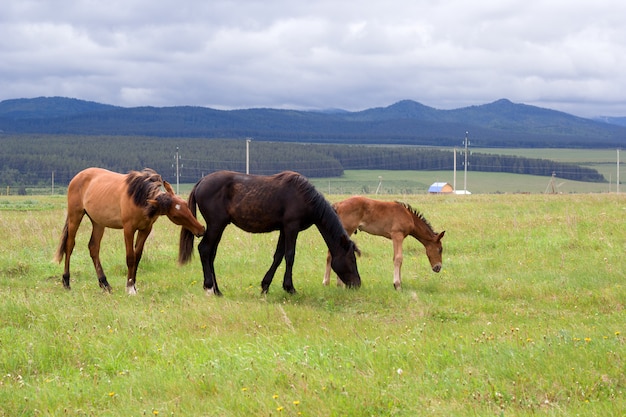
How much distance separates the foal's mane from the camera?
11.6 m

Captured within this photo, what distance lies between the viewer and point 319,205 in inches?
455

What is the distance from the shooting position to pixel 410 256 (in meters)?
15.5

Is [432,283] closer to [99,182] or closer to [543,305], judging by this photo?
[543,305]

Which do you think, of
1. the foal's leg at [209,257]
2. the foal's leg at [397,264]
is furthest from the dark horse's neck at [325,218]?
the foal's leg at [209,257]

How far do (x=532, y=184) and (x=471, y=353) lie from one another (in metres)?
96.4

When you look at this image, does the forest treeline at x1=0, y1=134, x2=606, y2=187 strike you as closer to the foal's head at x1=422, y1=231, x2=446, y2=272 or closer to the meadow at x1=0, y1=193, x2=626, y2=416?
the meadow at x1=0, y1=193, x2=626, y2=416

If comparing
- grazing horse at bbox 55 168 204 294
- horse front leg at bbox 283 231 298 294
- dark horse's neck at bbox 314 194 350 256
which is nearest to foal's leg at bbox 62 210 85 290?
grazing horse at bbox 55 168 204 294

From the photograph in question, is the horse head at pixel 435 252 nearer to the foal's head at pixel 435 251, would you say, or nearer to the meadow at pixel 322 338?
the foal's head at pixel 435 251

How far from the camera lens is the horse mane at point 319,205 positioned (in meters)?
11.6

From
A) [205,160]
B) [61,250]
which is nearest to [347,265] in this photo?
[61,250]

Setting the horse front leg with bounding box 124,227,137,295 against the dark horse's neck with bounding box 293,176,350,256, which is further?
the horse front leg with bounding box 124,227,137,295

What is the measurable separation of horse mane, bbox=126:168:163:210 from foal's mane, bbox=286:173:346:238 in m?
2.08

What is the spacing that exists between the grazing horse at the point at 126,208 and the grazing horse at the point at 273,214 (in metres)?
0.37

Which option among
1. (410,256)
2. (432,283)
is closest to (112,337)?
(432,283)
